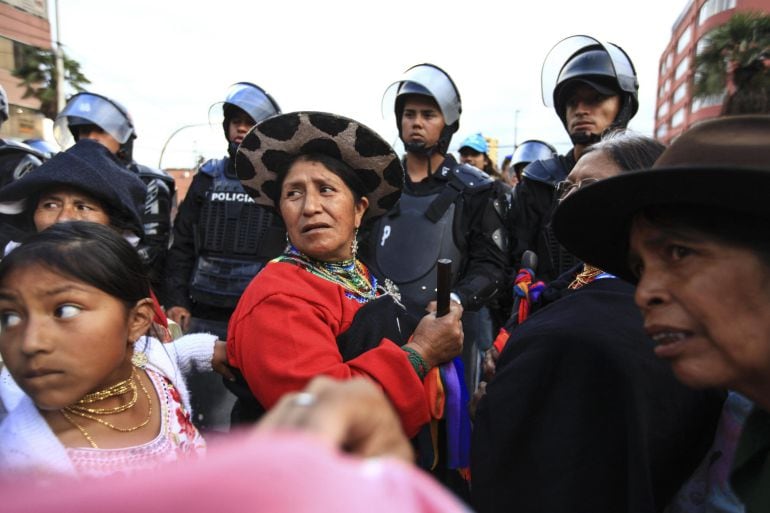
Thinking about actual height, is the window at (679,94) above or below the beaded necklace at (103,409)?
above

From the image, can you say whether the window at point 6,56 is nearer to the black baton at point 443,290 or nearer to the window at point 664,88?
the black baton at point 443,290

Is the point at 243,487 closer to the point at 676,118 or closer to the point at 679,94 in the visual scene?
the point at 676,118

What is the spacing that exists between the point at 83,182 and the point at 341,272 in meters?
1.03

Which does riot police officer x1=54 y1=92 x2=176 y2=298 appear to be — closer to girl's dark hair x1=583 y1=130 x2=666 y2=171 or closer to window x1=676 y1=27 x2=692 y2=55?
girl's dark hair x1=583 y1=130 x2=666 y2=171

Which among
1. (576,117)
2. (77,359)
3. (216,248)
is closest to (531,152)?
(576,117)

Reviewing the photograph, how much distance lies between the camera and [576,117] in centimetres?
348

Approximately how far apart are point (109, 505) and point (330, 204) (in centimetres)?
168

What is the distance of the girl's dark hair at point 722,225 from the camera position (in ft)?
3.15

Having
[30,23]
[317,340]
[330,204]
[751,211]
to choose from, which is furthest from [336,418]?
[30,23]

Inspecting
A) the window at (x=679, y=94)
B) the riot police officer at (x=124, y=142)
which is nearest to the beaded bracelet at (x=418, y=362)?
the riot police officer at (x=124, y=142)

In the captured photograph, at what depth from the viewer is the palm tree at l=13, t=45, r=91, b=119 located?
1058 cm

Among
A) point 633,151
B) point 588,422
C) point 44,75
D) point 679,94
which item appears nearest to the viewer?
point 588,422

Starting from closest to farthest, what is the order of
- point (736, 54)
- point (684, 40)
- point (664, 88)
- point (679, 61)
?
point (736, 54)
point (684, 40)
point (679, 61)
point (664, 88)

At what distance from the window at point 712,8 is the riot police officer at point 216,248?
121 feet
